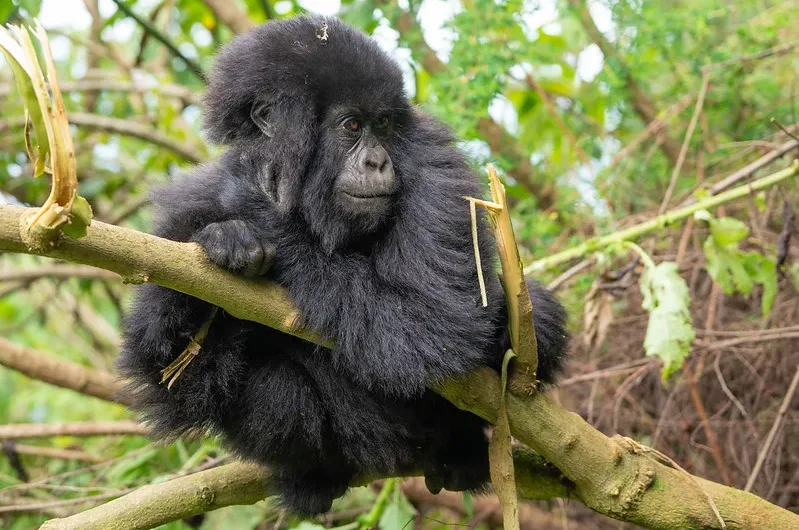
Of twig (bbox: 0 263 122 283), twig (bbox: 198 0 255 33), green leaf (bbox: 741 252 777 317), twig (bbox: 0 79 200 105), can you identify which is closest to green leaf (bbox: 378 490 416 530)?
green leaf (bbox: 741 252 777 317)

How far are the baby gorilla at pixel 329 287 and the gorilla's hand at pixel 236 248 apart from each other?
3.1 inches

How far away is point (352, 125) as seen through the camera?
8.00ft

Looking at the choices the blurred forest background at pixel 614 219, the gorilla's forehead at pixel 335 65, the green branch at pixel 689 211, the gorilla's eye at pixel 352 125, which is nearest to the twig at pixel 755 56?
the blurred forest background at pixel 614 219

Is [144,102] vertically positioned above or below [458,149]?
below

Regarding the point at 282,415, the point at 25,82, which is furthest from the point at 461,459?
the point at 25,82

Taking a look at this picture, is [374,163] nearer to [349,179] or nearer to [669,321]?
[349,179]

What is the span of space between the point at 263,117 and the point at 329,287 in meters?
0.66

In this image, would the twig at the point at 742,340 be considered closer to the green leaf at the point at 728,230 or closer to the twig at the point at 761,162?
the green leaf at the point at 728,230

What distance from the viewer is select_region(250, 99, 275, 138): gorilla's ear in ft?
7.97

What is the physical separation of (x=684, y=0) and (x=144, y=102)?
13.1 ft

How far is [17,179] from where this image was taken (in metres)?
5.15

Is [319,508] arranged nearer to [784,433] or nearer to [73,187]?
[73,187]

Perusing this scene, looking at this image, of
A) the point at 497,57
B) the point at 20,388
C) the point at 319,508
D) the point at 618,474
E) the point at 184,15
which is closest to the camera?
the point at 618,474

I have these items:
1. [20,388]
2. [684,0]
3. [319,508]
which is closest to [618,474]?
[319,508]
